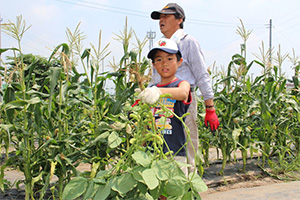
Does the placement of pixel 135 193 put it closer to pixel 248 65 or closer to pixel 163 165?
pixel 163 165

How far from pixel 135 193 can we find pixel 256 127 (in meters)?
2.84

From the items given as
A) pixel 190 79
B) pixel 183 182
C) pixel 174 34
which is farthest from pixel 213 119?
pixel 183 182

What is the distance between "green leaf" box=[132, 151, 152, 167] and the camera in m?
1.05

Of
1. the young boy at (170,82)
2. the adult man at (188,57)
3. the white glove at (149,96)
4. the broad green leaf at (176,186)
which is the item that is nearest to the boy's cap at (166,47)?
the young boy at (170,82)

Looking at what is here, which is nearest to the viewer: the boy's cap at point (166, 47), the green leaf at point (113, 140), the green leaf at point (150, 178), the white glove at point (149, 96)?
the green leaf at point (150, 178)

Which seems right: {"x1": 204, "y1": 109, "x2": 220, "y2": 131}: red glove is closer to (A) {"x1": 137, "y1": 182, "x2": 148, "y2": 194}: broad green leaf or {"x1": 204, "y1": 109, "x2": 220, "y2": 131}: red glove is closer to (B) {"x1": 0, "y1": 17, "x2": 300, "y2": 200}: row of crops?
(B) {"x1": 0, "y1": 17, "x2": 300, "y2": 200}: row of crops

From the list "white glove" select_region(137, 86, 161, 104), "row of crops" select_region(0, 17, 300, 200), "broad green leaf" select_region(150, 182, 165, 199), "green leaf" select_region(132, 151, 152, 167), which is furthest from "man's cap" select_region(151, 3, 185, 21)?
"broad green leaf" select_region(150, 182, 165, 199)

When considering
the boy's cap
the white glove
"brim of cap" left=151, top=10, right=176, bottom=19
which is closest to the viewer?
the white glove

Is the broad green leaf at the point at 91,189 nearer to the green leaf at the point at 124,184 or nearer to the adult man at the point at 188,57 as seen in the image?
the green leaf at the point at 124,184

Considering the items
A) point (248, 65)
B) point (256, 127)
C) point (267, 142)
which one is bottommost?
point (267, 142)

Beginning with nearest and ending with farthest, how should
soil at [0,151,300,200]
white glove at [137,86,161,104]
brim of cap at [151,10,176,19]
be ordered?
white glove at [137,86,161,104], brim of cap at [151,10,176,19], soil at [0,151,300,200]

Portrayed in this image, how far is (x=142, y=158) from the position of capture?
1064 millimetres

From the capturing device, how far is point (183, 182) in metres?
1.05

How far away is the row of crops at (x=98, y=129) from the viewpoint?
1.08m
